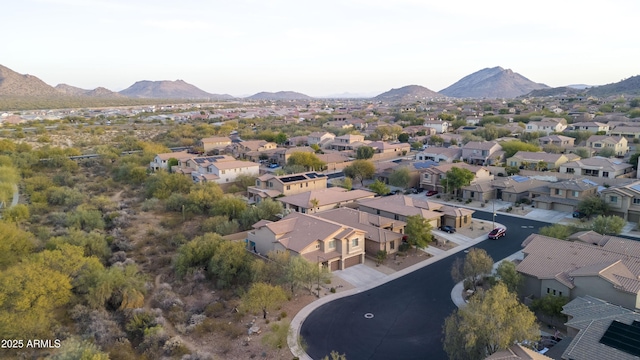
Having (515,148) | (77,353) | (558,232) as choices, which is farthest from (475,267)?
(515,148)

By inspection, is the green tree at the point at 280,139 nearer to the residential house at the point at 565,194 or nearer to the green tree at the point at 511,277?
the residential house at the point at 565,194

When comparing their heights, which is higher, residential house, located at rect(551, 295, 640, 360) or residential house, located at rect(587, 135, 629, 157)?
residential house, located at rect(587, 135, 629, 157)

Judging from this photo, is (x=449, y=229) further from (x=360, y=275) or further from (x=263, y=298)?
(x=263, y=298)

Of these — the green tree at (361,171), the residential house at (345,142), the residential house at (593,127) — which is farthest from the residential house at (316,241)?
the residential house at (593,127)

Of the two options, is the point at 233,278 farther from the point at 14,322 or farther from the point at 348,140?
the point at 348,140

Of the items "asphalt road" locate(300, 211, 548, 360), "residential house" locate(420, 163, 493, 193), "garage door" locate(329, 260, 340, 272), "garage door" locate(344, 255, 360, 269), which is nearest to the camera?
"asphalt road" locate(300, 211, 548, 360)

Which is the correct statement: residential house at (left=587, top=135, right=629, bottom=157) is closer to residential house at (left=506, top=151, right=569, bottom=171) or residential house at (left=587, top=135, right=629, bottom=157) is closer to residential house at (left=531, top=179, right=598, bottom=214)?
residential house at (left=506, top=151, right=569, bottom=171)

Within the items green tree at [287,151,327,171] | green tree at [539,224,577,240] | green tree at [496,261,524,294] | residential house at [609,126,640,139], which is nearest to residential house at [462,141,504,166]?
green tree at [287,151,327,171]

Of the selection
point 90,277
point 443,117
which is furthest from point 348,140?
point 90,277
